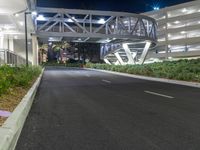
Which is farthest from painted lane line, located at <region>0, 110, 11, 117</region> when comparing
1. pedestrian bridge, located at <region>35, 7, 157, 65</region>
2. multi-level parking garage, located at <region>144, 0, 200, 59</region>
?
multi-level parking garage, located at <region>144, 0, 200, 59</region>

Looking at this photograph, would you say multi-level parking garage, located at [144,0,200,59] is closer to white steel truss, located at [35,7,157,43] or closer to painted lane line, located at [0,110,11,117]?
white steel truss, located at [35,7,157,43]

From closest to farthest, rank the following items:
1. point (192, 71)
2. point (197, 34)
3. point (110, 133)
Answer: point (110, 133), point (192, 71), point (197, 34)

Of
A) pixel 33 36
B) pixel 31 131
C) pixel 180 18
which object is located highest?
pixel 180 18

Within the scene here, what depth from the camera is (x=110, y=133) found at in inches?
287

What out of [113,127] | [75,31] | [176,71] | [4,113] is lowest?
[113,127]

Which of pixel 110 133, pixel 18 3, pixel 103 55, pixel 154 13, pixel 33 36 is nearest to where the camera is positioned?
pixel 110 133

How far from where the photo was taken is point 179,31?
98000 millimetres

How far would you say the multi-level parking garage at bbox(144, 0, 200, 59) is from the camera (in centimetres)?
9281

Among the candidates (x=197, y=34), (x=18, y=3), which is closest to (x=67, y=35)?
(x=18, y=3)

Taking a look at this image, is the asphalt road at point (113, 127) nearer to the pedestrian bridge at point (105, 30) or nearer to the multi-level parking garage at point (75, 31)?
the multi-level parking garage at point (75, 31)

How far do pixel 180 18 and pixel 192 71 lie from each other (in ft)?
246

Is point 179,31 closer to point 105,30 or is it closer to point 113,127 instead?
point 105,30

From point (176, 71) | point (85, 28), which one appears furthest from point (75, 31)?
point (176, 71)

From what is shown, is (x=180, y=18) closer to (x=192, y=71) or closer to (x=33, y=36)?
(x=33, y=36)
